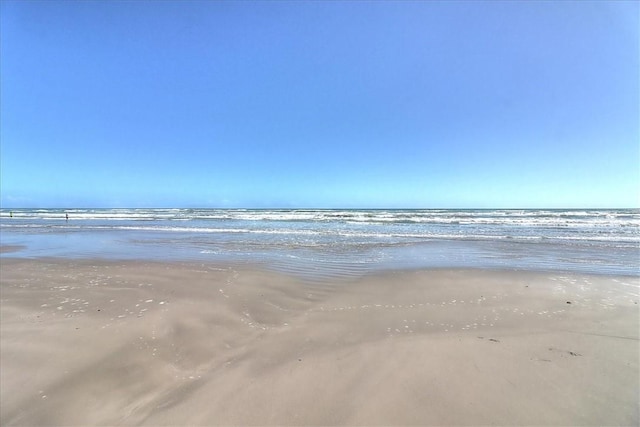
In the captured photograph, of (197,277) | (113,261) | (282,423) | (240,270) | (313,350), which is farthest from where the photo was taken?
(113,261)

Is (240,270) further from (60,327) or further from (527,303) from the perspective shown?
(527,303)

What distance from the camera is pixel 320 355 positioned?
11.2 ft

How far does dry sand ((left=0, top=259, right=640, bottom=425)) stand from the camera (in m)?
2.54

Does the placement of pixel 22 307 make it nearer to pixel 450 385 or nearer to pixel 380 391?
pixel 380 391

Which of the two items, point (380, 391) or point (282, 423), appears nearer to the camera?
point (282, 423)

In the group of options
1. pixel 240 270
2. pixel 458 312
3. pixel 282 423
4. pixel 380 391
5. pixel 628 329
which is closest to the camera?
pixel 282 423

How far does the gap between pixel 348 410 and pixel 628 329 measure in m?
4.30

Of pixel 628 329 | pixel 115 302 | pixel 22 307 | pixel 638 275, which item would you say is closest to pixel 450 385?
pixel 628 329

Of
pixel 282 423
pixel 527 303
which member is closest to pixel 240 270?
pixel 282 423

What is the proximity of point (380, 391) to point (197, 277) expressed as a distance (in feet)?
18.8

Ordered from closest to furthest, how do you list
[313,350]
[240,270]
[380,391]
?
[380,391] → [313,350] → [240,270]

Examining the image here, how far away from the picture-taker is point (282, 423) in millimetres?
2389

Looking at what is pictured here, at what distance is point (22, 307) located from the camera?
5.14 meters

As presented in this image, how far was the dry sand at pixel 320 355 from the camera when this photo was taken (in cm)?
254
